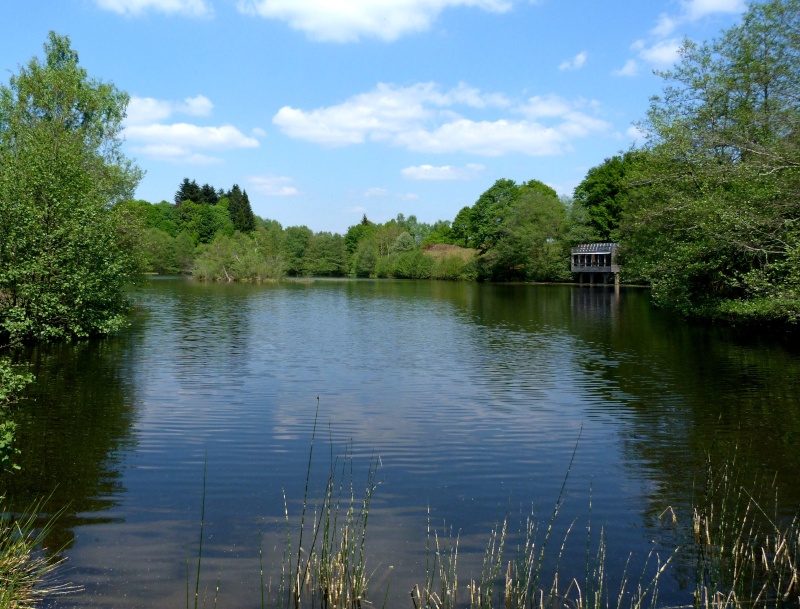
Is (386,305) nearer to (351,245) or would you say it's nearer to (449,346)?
(449,346)

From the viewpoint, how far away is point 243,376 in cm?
2028

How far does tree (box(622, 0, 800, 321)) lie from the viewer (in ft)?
74.1

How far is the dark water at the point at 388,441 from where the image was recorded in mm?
7855

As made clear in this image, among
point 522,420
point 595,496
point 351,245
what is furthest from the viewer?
point 351,245

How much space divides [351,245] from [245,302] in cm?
10862

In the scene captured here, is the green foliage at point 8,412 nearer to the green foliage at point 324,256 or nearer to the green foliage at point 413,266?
the green foliage at point 413,266

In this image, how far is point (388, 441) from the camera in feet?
42.7

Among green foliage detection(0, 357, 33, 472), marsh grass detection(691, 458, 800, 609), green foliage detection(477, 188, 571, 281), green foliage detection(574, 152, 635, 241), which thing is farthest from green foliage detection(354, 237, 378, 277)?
marsh grass detection(691, 458, 800, 609)

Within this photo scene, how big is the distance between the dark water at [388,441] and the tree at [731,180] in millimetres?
3817

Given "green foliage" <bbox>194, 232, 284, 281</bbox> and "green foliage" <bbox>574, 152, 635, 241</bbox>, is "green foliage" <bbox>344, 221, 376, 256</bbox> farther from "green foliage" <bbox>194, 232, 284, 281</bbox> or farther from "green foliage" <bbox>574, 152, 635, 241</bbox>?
"green foliage" <bbox>574, 152, 635, 241</bbox>

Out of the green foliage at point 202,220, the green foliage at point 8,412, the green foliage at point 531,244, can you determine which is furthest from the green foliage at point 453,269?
the green foliage at point 8,412

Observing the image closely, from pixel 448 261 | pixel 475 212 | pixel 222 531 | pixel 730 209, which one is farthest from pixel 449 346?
pixel 475 212

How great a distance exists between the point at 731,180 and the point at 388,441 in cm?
2044

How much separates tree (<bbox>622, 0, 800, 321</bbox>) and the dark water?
3.82 meters
